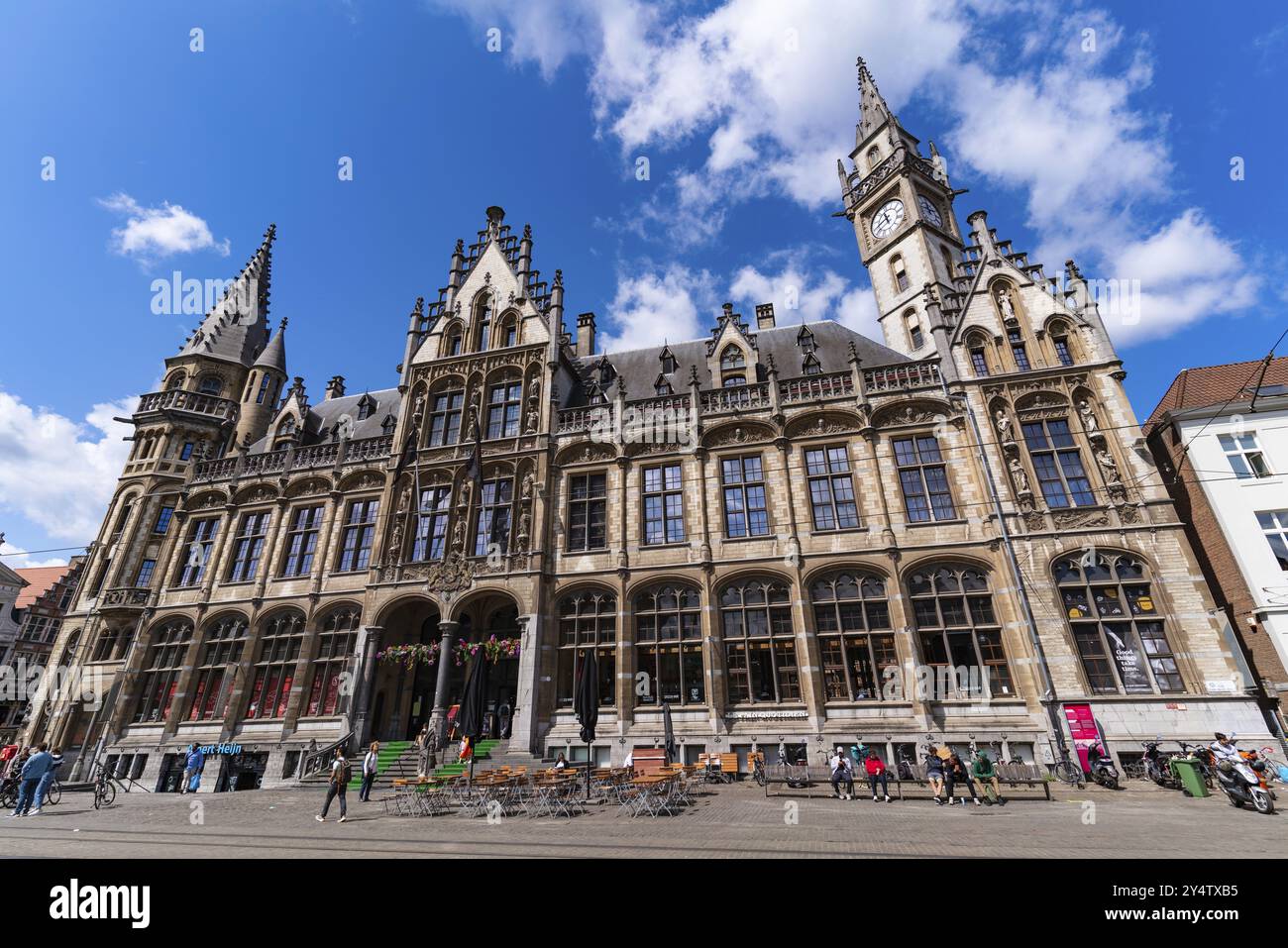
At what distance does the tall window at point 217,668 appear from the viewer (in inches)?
1010

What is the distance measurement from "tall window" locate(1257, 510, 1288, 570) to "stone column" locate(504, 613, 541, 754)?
2546 centimetres

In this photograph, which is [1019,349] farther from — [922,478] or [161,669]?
[161,669]

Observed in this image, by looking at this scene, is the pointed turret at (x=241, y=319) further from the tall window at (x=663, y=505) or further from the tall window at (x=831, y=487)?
the tall window at (x=831, y=487)

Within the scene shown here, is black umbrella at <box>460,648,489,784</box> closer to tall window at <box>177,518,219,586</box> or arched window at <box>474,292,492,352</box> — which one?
arched window at <box>474,292,492,352</box>

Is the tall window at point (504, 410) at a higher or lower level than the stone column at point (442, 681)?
higher

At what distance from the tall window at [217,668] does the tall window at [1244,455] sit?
40.1 metres

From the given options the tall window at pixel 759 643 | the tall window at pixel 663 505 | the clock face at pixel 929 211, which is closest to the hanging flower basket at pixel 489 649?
the tall window at pixel 663 505

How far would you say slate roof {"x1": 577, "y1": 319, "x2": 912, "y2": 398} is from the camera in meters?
28.0

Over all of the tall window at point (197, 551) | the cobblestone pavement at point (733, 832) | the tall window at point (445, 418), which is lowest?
the cobblestone pavement at point (733, 832)

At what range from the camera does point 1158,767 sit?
16484 millimetres

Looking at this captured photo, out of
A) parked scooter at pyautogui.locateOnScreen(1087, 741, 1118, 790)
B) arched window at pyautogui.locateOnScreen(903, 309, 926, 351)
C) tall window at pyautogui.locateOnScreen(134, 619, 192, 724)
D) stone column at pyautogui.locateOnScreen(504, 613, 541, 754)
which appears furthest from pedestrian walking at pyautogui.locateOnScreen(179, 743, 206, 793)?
arched window at pyautogui.locateOnScreen(903, 309, 926, 351)
